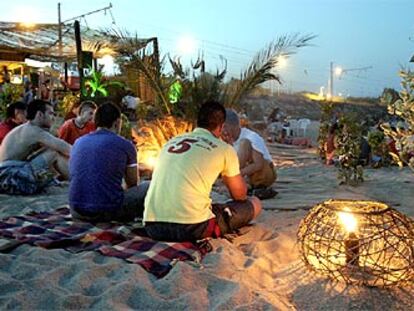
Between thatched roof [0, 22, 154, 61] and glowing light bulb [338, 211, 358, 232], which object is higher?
thatched roof [0, 22, 154, 61]

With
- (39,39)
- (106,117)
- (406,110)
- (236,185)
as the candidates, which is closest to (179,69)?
(106,117)

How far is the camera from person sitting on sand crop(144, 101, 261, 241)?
11.4 feet

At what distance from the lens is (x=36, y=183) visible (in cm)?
573

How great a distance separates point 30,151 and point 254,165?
2.50 metres

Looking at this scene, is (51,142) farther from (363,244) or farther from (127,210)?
(363,244)

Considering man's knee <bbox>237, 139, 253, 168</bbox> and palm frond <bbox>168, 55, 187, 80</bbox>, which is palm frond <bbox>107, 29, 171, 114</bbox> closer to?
palm frond <bbox>168, 55, 187, 80</bbox>

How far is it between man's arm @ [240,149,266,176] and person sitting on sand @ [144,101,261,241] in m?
1.82

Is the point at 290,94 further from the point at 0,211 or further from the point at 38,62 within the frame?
the point at 0,211

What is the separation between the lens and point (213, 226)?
3717 mm

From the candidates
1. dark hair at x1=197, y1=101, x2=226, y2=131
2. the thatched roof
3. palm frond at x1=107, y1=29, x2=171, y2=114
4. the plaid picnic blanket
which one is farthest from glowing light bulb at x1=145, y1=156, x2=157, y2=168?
the thatched roof

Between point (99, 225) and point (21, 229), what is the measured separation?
588mm

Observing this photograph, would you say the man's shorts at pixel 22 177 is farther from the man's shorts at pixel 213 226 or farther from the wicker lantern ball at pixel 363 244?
the wicker lantern ball at pixel 363 244

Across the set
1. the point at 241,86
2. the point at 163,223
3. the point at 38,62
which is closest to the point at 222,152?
the point at 163,223

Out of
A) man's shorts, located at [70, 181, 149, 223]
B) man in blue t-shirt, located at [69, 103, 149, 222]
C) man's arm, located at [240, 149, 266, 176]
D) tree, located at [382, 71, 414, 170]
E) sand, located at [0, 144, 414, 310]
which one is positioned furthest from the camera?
man's arm, located at [240, 149, 266, 176]
